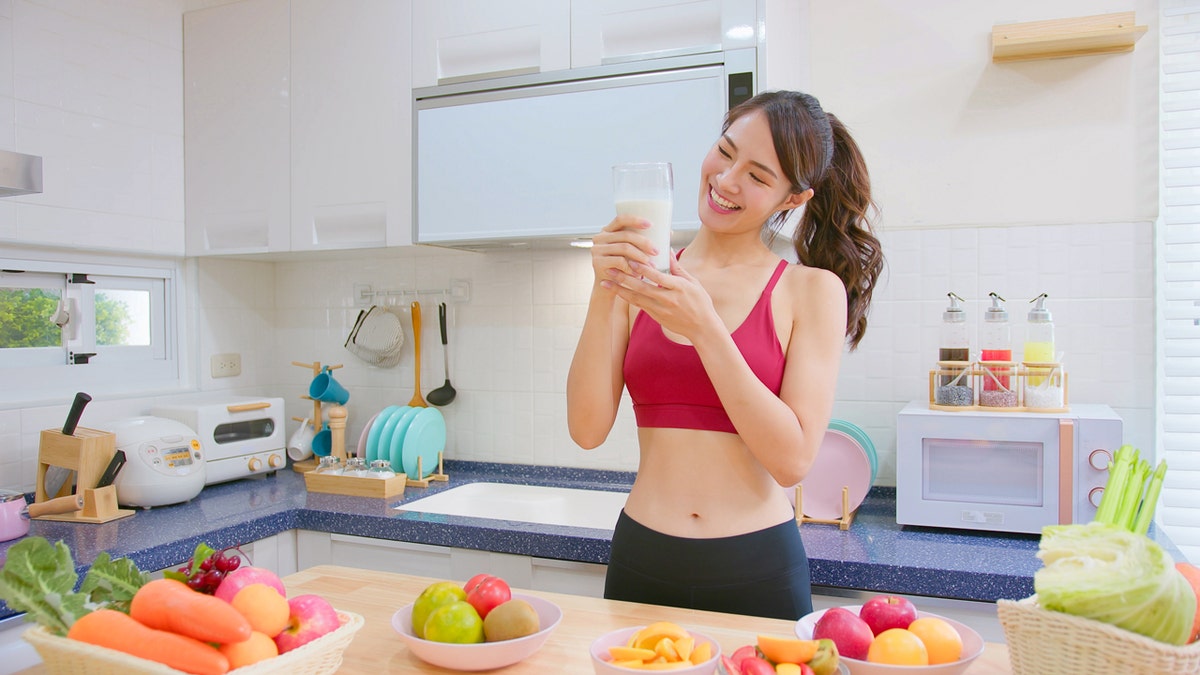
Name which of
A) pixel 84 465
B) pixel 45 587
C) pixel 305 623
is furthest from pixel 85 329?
pixel 305 623

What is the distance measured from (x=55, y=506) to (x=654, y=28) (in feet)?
6.43

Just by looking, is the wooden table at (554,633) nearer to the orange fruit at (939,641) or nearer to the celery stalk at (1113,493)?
the orange fruit at (939,641)

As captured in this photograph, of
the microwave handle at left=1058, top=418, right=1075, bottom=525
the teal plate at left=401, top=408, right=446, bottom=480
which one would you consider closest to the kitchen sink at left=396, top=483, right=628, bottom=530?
the teal plate at left=401, top=408, right=446, bottom=480

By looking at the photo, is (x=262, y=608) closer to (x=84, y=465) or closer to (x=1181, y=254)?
(x=84, y=465)

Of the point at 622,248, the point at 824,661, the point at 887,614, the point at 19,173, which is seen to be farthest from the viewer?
the point at 19,173

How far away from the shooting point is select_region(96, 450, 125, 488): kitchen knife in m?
2.22

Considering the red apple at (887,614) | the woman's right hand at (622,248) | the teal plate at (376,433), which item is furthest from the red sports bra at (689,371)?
the teal plate at (376,433)

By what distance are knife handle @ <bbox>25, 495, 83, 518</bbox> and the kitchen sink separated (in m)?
0.85

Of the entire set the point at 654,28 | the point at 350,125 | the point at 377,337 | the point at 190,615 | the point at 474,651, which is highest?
the point at 654,28

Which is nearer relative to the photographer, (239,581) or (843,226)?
(239,581)

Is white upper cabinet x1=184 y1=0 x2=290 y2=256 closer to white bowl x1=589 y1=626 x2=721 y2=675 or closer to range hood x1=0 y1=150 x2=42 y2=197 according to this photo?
range hood x1=0 y1=150 x2=42 y2=197

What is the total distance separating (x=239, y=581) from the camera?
93 cm

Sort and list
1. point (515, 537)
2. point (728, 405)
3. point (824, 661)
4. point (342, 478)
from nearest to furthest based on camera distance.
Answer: point (824, 661) < point (728, 405) < point (515, 537) < point (342, 478)

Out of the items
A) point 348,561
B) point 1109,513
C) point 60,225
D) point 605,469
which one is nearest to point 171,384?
point 60,225
